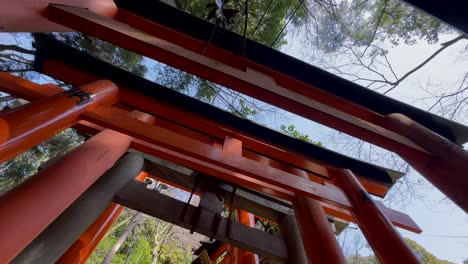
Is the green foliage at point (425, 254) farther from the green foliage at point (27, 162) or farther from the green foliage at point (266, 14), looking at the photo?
the green foliage at point (27, 162)

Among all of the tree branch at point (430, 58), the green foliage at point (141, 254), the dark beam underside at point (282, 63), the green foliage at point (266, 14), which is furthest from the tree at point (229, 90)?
the green foliage at point (141, 254)

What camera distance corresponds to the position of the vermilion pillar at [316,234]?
5.43ft

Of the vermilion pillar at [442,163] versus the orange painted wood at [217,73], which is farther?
the orange painted wood at [217,73]

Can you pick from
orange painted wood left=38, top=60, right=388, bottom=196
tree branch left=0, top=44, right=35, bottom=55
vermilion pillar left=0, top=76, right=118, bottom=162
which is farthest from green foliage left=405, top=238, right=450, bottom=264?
tree branch left=0, top=44, right=35, bottom=55

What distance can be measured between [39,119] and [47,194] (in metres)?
0.47

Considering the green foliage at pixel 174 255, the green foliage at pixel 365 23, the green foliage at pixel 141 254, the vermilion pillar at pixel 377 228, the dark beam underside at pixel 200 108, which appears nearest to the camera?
the vermilion pillar at pixel 377 228

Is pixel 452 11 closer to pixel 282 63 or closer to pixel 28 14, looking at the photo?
pixel 282 63

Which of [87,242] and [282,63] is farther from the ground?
[282,63]

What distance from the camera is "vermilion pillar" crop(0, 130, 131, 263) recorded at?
1.25 m

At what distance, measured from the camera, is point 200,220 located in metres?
2.33

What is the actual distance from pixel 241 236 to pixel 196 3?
4.57m

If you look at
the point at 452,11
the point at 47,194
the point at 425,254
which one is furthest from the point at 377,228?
the point at 425,254

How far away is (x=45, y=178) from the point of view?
157 centimetres

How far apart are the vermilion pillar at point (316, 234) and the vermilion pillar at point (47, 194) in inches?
67.5
